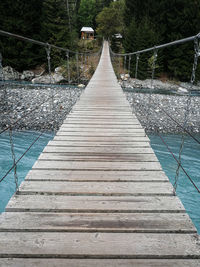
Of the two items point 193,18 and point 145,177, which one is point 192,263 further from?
point 193,18

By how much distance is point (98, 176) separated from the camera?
5.58ft

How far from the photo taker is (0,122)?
8625 mm

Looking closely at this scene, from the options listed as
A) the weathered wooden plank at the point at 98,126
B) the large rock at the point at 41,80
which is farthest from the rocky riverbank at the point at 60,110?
Result: the weathered wooden plank at the point at 98,126

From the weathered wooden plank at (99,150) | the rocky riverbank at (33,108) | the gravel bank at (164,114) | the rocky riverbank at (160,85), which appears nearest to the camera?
the weathered wooden plank at (99,150)

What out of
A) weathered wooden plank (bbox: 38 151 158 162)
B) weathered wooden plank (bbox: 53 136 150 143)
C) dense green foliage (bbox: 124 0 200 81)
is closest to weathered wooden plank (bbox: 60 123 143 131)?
weathered wooden plank (bbox: 53 136 150 143)

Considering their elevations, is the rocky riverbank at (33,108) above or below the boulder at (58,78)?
below

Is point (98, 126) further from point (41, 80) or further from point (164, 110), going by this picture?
point (41, 80)

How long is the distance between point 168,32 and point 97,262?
18673mm

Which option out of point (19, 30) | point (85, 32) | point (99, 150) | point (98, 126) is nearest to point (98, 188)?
point (99, 150)

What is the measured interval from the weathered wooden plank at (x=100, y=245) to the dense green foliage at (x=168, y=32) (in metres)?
14.7

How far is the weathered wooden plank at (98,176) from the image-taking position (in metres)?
1.65

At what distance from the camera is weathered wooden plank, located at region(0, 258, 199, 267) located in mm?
976

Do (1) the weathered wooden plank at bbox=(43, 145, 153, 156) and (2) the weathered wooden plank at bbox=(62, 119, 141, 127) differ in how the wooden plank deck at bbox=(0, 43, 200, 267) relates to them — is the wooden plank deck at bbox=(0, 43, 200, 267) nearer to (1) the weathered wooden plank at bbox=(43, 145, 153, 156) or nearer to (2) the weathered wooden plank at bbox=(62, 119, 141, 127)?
(1) the weathered wooden plank at bbox=(43, 145, 153, 156)

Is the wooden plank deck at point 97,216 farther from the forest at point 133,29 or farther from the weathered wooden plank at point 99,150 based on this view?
the forest at point 133,29
